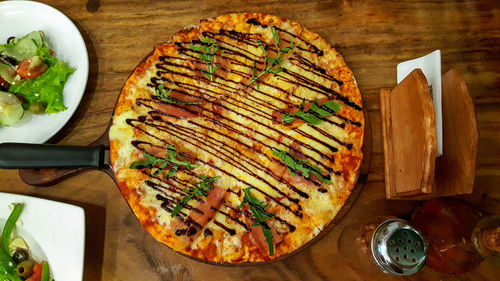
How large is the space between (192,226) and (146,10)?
56.5 inches

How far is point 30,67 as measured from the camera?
6.91ft

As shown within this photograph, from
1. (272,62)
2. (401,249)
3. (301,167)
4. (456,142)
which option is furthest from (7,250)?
(456,142)

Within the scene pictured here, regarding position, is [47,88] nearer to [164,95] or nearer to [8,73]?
[8,73]

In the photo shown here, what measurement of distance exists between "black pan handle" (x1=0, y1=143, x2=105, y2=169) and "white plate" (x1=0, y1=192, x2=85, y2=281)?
0.73 ft

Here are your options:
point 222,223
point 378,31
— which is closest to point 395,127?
point 378,31

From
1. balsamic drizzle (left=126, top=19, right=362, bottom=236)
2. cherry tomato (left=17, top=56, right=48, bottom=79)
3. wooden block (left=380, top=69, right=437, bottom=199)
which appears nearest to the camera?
wooden block (left=380, top=69, right=437, bottom=199)

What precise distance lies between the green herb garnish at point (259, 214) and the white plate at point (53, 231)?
33.5 inches

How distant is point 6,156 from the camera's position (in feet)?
5.80

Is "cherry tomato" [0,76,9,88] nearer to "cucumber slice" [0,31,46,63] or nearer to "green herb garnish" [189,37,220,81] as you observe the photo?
"cucumber slice" [0,31,46,63]

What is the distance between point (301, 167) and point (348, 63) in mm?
782

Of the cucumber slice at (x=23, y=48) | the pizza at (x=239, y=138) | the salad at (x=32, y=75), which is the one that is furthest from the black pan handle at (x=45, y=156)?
the cucumber slice at (x=23, y=48)

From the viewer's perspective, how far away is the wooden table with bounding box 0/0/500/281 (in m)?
1.95

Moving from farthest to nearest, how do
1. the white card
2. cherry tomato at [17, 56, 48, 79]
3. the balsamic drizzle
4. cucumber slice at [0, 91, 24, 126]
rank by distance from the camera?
cherry tomato at [17, 56, 48, 79], cucumber slice at [0, 91, 24, 126], the balsamic drizzle, the white card

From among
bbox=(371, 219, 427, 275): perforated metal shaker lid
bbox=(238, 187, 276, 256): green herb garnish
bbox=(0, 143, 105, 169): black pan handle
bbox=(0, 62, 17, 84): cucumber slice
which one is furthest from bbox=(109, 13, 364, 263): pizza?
bbox=(0, 62, 17, 84): cucumber slice
